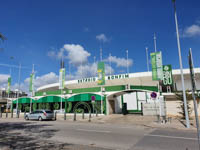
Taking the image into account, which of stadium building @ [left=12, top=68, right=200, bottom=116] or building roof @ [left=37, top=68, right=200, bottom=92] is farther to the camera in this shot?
building roof @ [left=37, top=68, right=200, bottom=92]

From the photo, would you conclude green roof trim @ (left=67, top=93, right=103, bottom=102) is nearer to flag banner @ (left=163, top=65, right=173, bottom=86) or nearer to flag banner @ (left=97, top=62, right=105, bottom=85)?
flag banner @ (left=97, top=62, right=105, bottom=85)

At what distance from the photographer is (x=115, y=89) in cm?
2623

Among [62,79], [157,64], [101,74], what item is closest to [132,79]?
[101,74]

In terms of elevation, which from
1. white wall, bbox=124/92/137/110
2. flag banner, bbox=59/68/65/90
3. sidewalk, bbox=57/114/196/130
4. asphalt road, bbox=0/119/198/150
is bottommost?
sidewalk, bbox=57/114/196/130

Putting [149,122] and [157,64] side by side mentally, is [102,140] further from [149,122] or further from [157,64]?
[157,64]

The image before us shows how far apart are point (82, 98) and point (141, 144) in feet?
70.4

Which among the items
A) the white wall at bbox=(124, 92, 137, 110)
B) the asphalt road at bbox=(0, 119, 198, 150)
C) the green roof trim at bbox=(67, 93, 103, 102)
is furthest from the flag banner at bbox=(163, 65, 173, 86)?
the asphalt road at bbox=(0, 119, 198, 150)

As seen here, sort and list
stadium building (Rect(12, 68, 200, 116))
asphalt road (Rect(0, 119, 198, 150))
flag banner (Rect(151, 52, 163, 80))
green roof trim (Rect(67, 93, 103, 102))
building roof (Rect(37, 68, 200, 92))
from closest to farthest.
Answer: asphalt road (Rect(0, 119, 198, 150)), flag banner (Rect(151, 52, 163, 80)), stadium building (Rect(12, 68, 200, 116)), green roof trim (Rect(67, 93, 103, 102)), building roof (Rect(37, 68, 200, 92))

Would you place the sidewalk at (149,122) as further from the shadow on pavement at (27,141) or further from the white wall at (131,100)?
the white wall at (131,100)

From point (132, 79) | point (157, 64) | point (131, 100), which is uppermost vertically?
point (132, 79)

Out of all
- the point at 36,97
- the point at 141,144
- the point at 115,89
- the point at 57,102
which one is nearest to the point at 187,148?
the point at 141,144

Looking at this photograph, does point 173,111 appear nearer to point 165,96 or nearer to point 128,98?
point 165,96

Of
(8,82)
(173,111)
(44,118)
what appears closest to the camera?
(44,118)

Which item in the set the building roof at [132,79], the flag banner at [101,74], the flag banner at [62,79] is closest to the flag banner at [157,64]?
the flag banner at [101,74]
